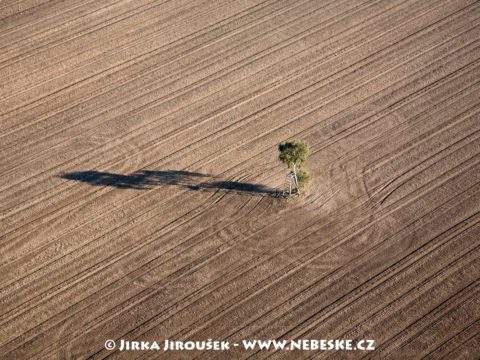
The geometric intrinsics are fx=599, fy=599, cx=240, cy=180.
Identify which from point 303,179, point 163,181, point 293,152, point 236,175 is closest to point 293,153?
point 293,152

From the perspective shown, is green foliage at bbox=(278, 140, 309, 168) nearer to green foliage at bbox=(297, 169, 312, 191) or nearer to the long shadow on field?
green foliage at bbox=(297, 169, 312, 191)

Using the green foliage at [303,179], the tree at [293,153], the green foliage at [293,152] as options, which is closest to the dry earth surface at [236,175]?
the green foliage at [303,179]

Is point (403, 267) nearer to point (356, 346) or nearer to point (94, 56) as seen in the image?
point (356, 346)

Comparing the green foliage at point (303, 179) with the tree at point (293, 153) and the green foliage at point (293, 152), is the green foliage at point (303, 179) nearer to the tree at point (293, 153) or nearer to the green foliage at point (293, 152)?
the tree at point (293, 153)

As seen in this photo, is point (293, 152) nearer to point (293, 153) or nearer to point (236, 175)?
point (293, 153)

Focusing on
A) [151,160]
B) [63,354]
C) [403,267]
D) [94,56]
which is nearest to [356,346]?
[403,267]

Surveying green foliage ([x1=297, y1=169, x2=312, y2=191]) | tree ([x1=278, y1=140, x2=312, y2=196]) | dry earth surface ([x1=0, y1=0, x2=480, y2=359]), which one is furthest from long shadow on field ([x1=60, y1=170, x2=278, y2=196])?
tree ([x1=278, y1=140, x2=312, y2=196])
